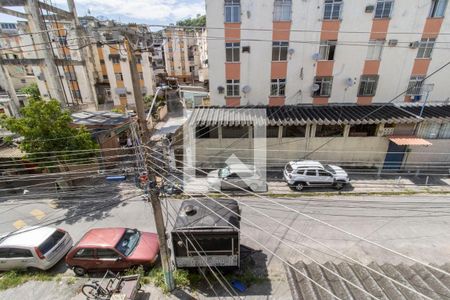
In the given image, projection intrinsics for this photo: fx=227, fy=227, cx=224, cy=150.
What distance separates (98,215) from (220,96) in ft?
38.7

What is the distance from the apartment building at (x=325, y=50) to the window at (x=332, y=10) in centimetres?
6

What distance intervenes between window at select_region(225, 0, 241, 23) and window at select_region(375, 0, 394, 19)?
31.6 ft

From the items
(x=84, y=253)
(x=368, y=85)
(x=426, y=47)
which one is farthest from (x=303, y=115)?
(x=84, y=253)

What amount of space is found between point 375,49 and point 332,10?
14.4 feet

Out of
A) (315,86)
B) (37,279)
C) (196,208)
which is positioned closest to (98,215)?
(37,279)

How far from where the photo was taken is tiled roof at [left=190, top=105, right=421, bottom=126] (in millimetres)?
15695

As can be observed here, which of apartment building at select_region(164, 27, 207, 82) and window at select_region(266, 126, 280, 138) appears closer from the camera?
window at select_region(266, 126, 280, 138)

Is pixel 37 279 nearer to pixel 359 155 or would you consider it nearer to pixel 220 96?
pixel 220 96

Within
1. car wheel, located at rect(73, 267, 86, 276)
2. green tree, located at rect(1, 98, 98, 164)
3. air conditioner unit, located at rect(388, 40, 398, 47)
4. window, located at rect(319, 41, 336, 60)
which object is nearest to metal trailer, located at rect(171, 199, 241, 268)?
car wheel, located at rect(73, 267, 86, 276)

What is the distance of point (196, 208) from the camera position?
9.25m

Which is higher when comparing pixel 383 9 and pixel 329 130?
pixel 383 9

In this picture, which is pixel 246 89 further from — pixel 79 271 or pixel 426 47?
pixel 79 271

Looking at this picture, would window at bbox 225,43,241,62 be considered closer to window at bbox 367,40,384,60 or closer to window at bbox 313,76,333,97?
window at bbox 313,76,333,97

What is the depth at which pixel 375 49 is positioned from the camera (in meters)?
16.8
